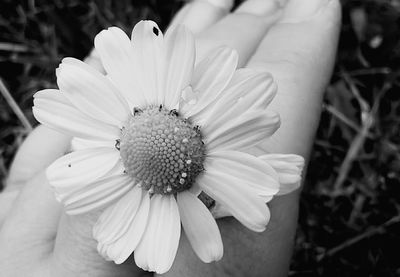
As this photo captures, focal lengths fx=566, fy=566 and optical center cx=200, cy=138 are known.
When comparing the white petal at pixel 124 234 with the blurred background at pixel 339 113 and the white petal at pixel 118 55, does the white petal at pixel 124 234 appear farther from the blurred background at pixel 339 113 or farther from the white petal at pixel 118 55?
the blurred background at pixel 339 113

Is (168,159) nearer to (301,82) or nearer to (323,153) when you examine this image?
(301,82)

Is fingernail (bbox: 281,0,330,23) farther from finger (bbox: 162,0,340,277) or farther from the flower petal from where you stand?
the flower petal

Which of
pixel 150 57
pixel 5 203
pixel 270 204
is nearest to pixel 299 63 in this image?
pixel 270 204

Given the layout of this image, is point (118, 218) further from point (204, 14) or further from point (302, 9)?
point (204, 14)

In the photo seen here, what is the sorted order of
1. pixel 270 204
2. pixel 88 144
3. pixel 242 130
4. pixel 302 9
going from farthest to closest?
pixel 302 9 < pixel 270 204 < pixel 88 144 < pixel 242 130

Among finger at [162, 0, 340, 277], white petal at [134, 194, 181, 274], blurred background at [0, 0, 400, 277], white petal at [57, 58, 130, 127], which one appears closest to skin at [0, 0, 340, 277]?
finger at [162, 0, 340, 277]

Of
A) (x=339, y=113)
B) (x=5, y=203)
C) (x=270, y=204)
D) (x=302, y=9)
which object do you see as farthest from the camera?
(x=339, y=113)
